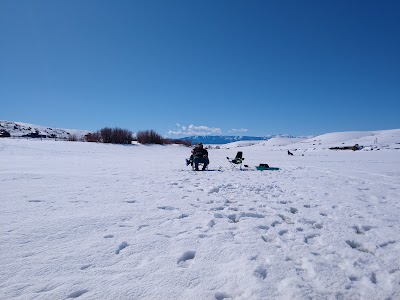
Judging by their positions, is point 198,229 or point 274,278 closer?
point 274,278

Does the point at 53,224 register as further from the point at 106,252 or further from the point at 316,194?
the point at 316,194

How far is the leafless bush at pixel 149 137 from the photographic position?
7025 centimetres

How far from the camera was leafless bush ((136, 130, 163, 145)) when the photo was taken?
7025 cm

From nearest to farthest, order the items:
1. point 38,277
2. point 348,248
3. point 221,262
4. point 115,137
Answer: point 38,277 < point 221,262 < point 348,248 < point 115,137

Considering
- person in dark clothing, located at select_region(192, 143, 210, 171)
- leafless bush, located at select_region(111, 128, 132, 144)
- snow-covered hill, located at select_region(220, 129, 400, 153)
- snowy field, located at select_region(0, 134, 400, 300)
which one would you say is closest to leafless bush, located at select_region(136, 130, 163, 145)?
leafless bush, located at select_region(111, 128, 132, 144)

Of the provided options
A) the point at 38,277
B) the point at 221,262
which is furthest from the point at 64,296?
the point at 221,262

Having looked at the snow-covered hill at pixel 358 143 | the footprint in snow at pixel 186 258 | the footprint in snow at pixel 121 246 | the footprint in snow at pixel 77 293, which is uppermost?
the snow-covered hill at pixel 358 143

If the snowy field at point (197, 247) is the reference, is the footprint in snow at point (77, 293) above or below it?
below

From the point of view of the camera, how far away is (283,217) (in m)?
5.79

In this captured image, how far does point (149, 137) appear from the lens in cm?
7106

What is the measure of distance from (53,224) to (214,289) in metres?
3.77

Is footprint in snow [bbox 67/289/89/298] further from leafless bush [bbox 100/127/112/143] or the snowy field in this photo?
leafless bush [bbox 100/127/112/143]

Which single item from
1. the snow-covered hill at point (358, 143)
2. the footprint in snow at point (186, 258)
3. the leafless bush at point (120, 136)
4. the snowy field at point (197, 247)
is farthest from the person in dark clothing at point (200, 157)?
the leafless bush at point (120, 136)

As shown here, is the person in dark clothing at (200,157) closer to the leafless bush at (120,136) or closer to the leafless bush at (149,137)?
the leafless bush at (120,136)
